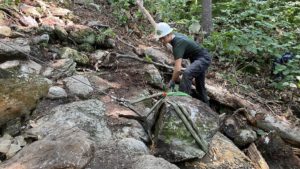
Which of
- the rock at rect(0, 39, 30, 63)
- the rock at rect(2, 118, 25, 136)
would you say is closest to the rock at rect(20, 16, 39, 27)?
the rock at rect(0, 39, 30, 63)

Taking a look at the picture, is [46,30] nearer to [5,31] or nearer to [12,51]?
[5,31]

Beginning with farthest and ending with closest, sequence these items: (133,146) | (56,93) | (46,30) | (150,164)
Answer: (46,30), (56,93), (133,146), (150,164)

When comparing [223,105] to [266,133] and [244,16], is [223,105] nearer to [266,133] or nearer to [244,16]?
[266,133]

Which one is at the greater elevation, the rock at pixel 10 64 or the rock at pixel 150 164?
the rock at pixel 10 64

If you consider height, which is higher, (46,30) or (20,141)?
(46,30)

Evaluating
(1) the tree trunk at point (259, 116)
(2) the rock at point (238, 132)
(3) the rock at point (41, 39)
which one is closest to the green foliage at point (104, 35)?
(3) the rock at point (41, 39)

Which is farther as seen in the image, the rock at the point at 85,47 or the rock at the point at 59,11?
the rock at the point at 59,11

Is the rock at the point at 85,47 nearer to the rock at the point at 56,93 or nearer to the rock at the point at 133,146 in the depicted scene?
the rock at the point at 56,93

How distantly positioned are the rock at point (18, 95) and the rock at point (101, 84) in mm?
1354

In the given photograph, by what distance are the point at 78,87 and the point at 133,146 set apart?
197cm

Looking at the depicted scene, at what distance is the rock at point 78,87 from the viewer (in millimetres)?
5973

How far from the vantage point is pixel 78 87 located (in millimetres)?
6066

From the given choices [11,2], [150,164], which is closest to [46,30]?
[11,2]

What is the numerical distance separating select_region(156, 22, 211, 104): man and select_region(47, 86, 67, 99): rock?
1829 mm
